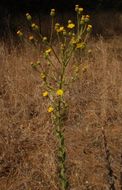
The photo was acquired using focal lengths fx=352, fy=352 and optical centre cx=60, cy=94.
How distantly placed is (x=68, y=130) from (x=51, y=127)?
0.58 feet

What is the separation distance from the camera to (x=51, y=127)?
343cm

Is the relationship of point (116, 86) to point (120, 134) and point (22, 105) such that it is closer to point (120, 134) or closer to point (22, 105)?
point (120, 134)

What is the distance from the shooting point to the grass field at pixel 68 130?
2887 mm

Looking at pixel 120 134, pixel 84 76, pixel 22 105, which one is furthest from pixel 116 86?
pixel 22 105

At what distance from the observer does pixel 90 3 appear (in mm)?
10258

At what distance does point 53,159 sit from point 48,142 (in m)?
0.28

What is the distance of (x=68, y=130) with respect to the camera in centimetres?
348

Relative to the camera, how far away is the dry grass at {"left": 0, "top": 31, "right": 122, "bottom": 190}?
2.90 metres

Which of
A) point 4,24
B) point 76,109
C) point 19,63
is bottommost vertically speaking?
point 76,109

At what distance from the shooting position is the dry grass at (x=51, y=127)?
9.51 ft

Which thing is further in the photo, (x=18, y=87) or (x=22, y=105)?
(x=18, y=87)

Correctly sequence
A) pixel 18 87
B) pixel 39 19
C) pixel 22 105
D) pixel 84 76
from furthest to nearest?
pixel 39 19
pixel 84 76
pixel 18 87
pixel 22 105

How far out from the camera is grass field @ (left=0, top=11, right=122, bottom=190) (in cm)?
289

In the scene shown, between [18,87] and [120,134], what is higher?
[18,87]
